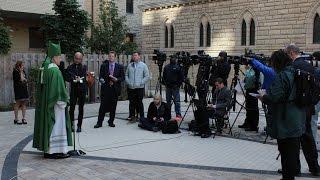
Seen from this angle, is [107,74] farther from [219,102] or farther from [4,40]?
[4,40]

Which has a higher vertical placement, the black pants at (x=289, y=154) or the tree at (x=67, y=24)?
the tree at (x=67, y=24)

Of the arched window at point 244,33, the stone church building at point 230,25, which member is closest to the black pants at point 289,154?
the stone church building at point 230,25

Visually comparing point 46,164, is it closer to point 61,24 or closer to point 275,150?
point 275,150

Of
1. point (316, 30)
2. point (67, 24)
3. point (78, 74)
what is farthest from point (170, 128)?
point (316, 30)

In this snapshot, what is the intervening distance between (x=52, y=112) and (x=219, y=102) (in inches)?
168

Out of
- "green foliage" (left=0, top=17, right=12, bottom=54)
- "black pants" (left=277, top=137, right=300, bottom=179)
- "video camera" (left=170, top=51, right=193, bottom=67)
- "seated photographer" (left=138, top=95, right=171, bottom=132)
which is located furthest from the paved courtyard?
"green foliage" (left=0, top=17, right=12, bottom=54)

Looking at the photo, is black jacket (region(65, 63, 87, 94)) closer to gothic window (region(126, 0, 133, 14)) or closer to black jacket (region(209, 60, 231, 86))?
black jacket (region(209, 60, 231, 86))

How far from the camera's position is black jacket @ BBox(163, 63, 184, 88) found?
12586mm

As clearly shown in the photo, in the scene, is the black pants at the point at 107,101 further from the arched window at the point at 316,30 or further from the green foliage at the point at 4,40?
the arched window at the point at 316,30

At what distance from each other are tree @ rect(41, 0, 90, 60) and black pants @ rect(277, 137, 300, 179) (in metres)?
17.5

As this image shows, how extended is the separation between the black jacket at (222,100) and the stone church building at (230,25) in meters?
14.0

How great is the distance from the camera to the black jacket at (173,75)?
12.6m

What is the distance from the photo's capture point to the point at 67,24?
2302 cm

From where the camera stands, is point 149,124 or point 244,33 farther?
point 244,33
